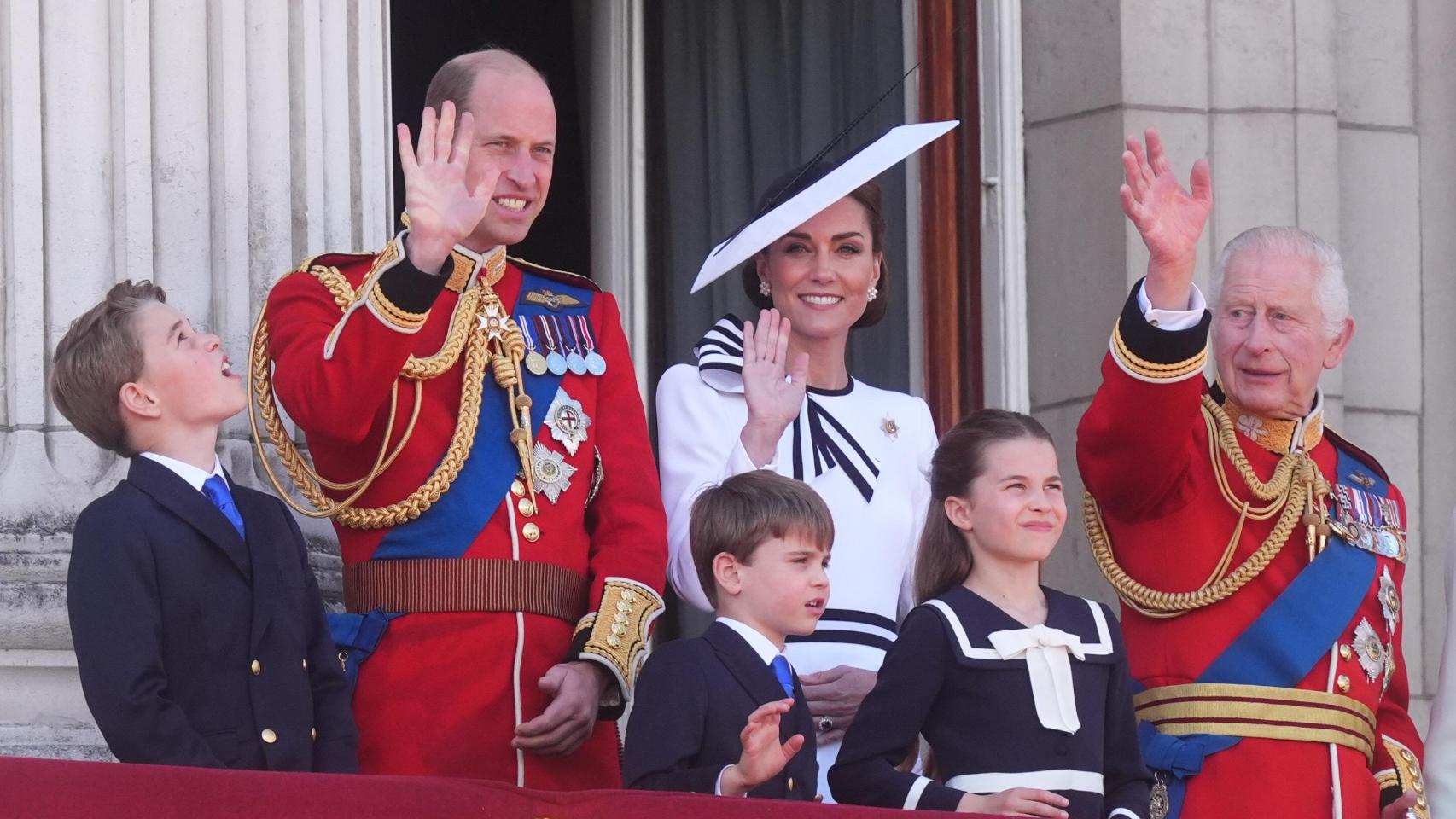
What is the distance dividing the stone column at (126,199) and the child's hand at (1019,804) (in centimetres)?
146

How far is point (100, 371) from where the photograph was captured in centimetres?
417

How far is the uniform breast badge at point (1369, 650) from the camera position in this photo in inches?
184

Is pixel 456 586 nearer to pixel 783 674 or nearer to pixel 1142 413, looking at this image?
pixel 783 674

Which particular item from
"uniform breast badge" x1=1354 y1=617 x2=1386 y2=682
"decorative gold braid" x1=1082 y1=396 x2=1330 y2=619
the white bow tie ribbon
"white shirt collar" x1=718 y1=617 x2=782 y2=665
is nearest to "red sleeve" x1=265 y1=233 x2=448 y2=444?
"white shirt collar" x1=718 y1=617 x2=782 y2=665

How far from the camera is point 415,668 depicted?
14.2 feet

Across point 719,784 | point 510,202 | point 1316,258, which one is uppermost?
point 510,202

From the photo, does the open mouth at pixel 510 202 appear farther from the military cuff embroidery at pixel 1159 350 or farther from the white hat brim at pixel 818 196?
the military cuff embroidery at pixel 1159 350

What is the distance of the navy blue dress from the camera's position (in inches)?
162

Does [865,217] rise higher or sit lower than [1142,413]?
higher

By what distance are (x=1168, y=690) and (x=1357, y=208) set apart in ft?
7.83

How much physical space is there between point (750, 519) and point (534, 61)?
3412 mm

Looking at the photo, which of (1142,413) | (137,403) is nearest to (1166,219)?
(1142,413)

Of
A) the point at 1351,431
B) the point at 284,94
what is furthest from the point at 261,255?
the point at 1351,431

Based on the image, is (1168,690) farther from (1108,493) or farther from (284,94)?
(284,94)
